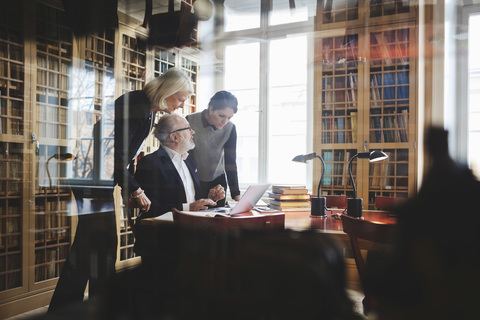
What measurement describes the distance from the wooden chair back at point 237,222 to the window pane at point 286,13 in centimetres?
50

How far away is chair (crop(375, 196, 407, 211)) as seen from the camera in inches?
26.2

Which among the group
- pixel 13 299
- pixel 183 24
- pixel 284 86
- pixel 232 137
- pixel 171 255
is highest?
pixel 183 24

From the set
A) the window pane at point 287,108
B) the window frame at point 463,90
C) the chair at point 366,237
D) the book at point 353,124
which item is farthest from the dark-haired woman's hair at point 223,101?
the window frame at point 463,90

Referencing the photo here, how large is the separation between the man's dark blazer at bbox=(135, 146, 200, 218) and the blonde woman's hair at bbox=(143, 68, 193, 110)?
0.17 meters

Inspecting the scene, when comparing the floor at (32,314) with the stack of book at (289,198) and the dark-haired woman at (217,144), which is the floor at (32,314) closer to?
the dark-haired woman at (217,144)

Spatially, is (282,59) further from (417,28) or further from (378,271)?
(378,271)

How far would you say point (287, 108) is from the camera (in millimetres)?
856

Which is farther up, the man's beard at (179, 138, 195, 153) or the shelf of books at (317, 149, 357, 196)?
the man's beard at (179, 138, 195, 153)

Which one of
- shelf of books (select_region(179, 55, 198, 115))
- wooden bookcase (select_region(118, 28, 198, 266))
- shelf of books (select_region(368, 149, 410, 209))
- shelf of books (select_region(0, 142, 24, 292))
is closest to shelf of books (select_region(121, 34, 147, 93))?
wooden bookcase (select_region(118, 28, 198, 266))

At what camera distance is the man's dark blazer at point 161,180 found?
1.08 metres

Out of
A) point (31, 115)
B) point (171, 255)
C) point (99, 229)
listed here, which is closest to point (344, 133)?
point (171, 255)

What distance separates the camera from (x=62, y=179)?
1182 mm

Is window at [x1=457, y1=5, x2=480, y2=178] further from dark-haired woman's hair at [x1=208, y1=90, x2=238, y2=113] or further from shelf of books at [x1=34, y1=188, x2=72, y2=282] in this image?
shelf of books at [x1=34, y1=188, x2=72, y2=282]

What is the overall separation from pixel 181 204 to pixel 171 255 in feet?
0.64
